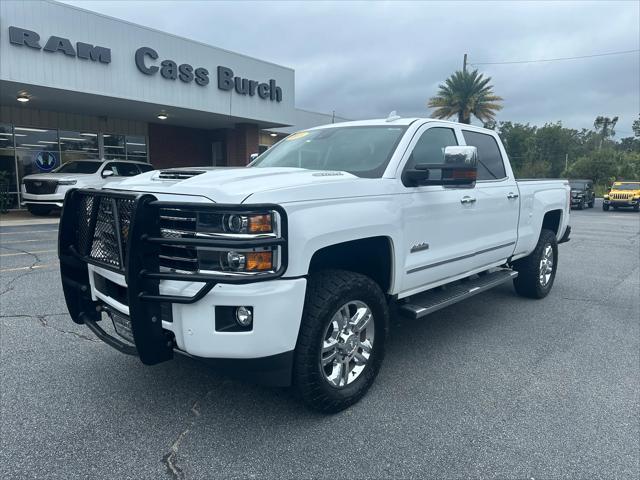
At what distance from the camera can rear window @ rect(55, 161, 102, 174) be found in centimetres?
1547

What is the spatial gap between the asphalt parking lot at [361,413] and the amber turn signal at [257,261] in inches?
41.7

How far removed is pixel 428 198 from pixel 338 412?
69.6 inches

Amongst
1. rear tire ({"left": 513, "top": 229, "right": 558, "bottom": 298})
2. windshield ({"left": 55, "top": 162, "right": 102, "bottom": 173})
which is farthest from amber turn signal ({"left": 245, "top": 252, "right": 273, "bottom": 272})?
windshield ({"left": 55, "top": 162, "right": 102, "bottom": 173})

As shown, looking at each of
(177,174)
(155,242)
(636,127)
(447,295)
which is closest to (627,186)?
(447,295)

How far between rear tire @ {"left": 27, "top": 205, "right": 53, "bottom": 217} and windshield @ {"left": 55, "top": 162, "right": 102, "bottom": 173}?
134 centimetres

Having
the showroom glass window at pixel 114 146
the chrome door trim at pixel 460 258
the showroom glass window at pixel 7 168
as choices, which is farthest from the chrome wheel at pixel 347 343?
the showroom glass window at pixel 114 146

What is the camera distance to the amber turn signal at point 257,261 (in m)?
2.62

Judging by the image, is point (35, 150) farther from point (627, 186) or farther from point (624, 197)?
point (627, 186)

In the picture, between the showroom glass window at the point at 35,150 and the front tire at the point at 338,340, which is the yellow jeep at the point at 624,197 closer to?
the showroom glass window at the point at 35,150

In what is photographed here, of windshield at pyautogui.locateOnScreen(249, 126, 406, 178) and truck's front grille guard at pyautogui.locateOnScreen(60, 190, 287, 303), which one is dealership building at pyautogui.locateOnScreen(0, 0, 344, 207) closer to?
windshield at pyautogui.locateOnScreen(249, 126, 406, 178)

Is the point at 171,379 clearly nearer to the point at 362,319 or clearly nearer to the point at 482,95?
the point at 362,319

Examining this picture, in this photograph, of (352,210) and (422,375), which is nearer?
(352,210)

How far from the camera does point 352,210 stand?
A: 10.4ft

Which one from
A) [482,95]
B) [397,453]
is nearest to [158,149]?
[397,453]
